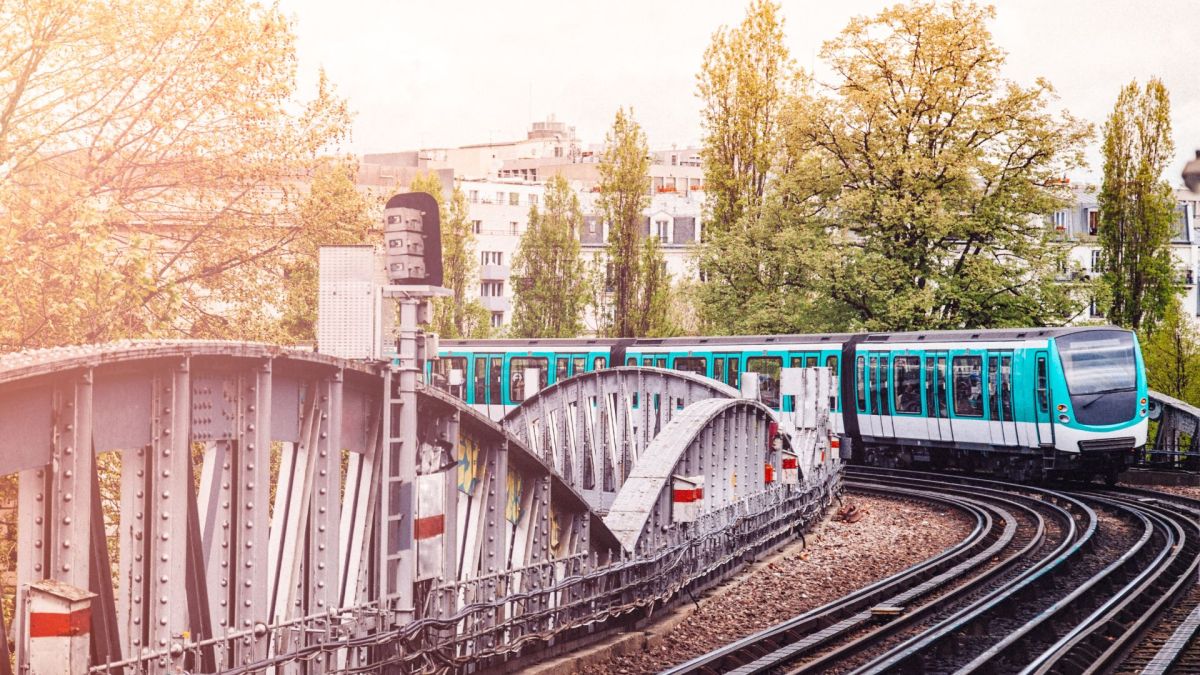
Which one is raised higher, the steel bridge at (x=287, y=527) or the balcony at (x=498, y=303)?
the balcony at (x=498, y=303)

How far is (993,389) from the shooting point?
3172 centimetres

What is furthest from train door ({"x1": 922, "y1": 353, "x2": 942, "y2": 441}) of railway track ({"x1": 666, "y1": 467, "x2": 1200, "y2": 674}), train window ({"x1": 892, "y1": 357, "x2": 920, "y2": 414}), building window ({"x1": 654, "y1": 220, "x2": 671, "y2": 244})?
building window ({"x1": 654, "y1": 220, "x2": 671, "y2": 244})

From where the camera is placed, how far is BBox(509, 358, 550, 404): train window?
4025cm

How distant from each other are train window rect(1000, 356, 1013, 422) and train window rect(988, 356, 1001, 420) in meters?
0.13

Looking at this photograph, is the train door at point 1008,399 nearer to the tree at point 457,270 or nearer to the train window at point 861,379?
the train window at point 861,379

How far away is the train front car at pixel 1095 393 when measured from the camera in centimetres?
3017

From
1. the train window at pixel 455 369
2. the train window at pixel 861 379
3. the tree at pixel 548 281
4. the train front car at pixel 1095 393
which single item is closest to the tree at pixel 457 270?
the tree at pixel 548 281

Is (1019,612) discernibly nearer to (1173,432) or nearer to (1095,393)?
(1095,393)

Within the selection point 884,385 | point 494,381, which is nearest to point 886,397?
point 884,385

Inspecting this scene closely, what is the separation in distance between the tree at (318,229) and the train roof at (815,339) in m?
15.3

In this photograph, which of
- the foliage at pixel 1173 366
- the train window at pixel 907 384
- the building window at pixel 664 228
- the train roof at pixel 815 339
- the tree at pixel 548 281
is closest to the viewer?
the train roof at pixel 815 339

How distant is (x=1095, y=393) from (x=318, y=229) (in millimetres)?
16639

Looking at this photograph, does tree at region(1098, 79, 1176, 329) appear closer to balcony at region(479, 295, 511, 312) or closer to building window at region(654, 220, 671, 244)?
building window at region(654, 220, 671, 244)

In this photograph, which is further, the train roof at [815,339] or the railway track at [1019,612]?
the train roof at [815,339]
